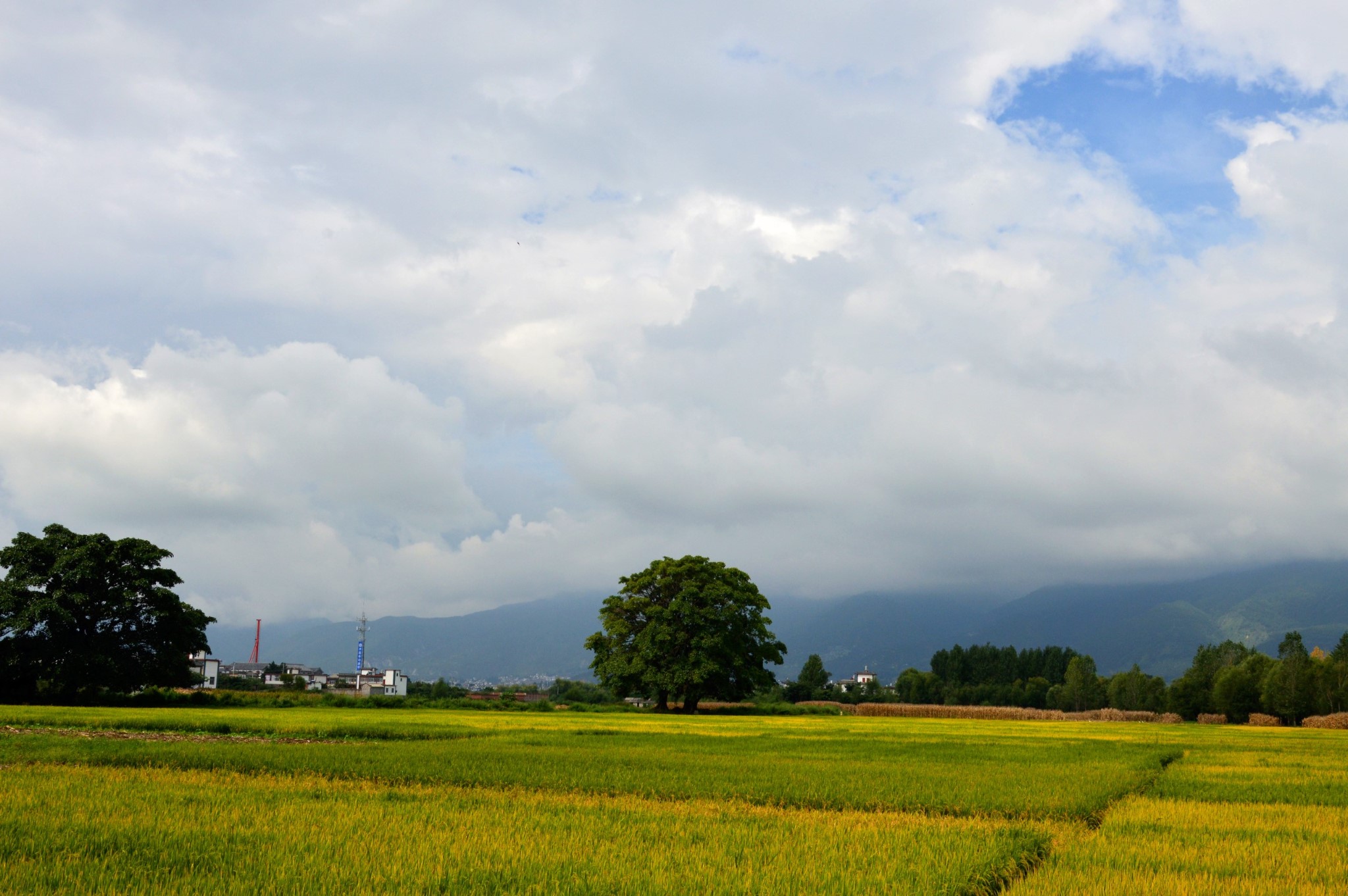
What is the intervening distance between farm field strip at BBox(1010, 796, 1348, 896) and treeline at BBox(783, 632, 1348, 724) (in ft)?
285

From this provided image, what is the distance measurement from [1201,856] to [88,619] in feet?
198

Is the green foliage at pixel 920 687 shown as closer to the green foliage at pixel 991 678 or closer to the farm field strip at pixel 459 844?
the green foliage at pixel 991 678

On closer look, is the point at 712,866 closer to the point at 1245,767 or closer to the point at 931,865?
the point at 931,865

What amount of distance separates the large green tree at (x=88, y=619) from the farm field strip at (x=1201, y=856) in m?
55.9

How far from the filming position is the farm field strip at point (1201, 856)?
8508 mm

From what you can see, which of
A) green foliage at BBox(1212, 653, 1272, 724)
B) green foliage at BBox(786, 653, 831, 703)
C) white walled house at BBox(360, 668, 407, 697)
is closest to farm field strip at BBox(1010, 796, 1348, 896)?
green foliage at BBox(1212, 653, 1272, 724)

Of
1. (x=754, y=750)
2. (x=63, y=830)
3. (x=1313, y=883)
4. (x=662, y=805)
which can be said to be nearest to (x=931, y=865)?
(x=1313, y=883)

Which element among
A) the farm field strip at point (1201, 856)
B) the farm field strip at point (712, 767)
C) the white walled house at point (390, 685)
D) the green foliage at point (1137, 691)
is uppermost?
the farm field strip at point (1201, 856)

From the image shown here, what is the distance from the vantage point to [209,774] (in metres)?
16.3

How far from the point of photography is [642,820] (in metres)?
12.0

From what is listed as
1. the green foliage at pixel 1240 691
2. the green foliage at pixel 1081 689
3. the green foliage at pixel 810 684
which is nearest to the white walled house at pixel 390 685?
the green foliage at pixel 810 684

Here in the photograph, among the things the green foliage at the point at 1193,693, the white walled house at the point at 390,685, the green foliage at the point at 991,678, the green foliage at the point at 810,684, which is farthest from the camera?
the green foliage at the point at 991,678

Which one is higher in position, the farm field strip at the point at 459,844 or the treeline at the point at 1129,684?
the farm field strip at the point at 459,844

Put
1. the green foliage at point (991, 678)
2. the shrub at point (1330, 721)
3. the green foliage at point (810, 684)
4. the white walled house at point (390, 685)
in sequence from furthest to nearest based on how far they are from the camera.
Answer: the green foliage at point (991, 678) < the white walled house at point (390, 685) < the green foliage at point (810, 684) < the shrub at point (1330, 721)
